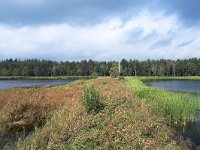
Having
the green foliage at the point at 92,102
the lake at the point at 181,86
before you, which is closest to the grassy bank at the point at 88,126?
the green foliage at the point at 92,102

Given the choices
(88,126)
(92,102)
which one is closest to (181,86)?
(92,102)

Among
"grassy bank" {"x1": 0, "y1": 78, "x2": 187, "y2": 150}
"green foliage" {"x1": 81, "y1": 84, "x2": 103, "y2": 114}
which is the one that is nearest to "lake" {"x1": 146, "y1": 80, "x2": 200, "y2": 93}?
"grassy bank" {"x1": 0, "y1": 78, "x2": 187, "y2": 150}

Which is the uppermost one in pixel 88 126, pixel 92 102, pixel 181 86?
pixel 92 102

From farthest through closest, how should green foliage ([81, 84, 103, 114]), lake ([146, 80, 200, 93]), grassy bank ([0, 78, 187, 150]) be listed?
lake ([146, 80, 200, 93])
green foliage ([81, 84, 103, 114])
grassy bank ([0, 78, 187, 150])

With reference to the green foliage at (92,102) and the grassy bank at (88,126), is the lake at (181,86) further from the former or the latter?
the green foliage at (92,102)

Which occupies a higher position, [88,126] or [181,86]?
[88,126]

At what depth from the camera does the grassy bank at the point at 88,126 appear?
13.9 m

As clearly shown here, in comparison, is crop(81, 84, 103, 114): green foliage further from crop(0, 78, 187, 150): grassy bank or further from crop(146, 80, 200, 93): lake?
crop(146, 80, 200, 93): lake

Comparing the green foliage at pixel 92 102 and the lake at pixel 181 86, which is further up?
the green foliage at pixel 92 102

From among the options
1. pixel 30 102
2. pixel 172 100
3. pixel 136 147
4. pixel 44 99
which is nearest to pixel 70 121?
pixel 136 147

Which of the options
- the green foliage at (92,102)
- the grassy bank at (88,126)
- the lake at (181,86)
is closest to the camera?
the grassy bank at (88,126)

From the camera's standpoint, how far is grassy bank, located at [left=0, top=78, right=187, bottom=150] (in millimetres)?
13852

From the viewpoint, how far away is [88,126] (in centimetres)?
1641

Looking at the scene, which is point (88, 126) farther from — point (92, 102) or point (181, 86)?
point (181, 86)
